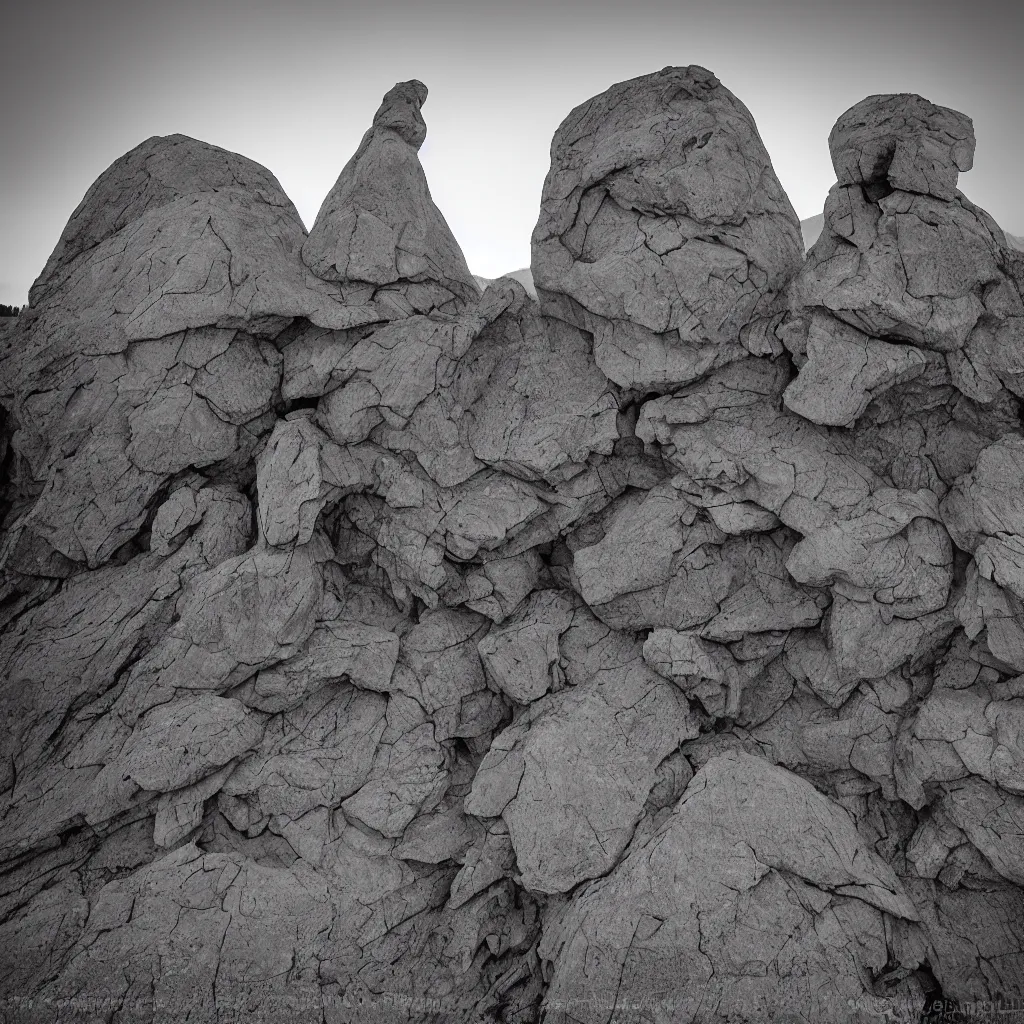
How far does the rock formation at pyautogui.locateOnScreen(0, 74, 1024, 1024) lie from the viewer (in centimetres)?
962

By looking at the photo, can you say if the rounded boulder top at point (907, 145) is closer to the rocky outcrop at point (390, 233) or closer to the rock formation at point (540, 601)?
the rock formation at point (540, 601)

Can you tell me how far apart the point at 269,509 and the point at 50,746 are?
496 centimetres

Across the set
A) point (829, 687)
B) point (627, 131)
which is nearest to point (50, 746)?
point (829, 687)

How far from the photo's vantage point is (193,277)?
12.2 metres

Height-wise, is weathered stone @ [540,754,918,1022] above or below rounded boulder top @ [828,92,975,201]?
below

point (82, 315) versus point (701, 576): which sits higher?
point (82, 315)

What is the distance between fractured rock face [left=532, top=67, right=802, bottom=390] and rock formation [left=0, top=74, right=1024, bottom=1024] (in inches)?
2.7

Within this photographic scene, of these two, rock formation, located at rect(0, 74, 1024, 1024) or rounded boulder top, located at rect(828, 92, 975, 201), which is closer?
rock formation, located at rect(0, 74, 1024, 1024)

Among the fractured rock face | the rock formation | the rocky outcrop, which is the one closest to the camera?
the rock formation

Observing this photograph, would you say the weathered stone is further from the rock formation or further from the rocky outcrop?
the rocky outcrop

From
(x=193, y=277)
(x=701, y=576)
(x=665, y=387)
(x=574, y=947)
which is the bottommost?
(x=574, y=947)

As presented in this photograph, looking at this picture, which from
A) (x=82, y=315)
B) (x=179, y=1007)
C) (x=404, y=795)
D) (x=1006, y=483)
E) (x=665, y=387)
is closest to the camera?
(x=179, y=1007)

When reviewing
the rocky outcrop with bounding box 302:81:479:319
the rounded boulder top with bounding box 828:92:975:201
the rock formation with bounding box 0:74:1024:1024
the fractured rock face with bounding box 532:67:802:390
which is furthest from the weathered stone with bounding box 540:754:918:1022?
the rocky outcrop with bounding box 302:81:479:319

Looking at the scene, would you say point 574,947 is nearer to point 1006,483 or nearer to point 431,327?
point 1006,483
